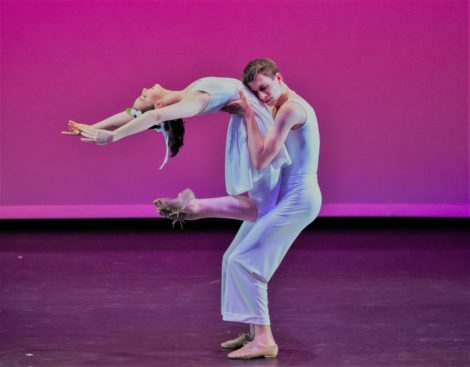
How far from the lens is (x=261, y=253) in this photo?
3.63 meters

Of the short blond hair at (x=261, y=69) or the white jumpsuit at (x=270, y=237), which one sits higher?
the short blond hair at (x=261, y=69)

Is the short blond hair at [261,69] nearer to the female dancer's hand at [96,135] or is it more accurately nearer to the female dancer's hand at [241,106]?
the female dancer's hand at [241,106]

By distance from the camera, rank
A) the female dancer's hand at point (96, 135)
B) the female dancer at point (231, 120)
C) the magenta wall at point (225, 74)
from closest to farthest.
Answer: the female dancer's hand at point (96, 135) < the female dancer at point (231, 120) < the magenta wall at point (225, 74)

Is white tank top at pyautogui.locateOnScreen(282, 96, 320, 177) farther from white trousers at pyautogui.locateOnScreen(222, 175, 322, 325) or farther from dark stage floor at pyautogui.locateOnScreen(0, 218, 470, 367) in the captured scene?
dark stage floor at pyautogui.locateOnScreen(0, 218, 470, 367)

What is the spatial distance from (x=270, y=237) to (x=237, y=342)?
50 cm

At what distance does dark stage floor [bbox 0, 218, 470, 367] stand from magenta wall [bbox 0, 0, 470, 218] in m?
0.37

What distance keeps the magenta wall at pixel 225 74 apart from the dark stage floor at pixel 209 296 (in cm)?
37

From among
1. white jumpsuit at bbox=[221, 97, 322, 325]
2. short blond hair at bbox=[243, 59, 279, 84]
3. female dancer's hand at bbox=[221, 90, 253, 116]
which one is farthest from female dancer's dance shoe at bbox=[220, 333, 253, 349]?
short blond hair at bbox=[243, 59, 279, 84]

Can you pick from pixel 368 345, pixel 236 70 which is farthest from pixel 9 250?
pixel 368 345

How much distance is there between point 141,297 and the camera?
15.6 feet

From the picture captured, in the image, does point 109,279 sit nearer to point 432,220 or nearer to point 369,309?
point 369,309

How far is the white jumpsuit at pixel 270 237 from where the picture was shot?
364 cm

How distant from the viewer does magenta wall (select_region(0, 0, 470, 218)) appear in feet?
22.3

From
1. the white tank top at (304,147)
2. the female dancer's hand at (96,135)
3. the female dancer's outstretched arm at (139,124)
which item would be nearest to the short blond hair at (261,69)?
the white tank top at (304,147)
